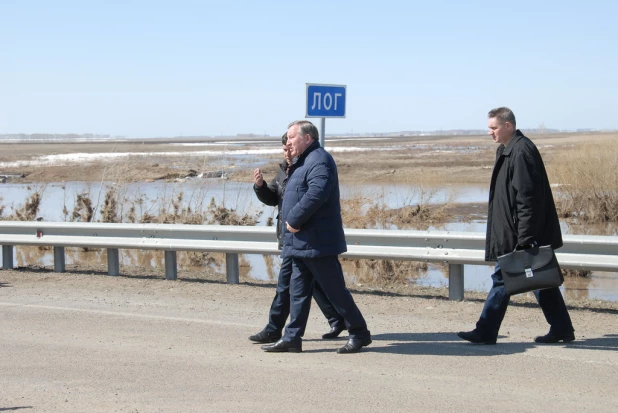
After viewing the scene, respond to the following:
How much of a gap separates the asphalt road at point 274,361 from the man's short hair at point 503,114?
6.23 feet

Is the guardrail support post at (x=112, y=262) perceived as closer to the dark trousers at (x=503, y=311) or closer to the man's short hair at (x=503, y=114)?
the dark trousers at (x=503, y=311)

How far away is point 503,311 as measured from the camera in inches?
285

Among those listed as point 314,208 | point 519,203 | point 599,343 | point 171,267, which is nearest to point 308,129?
point 314,208

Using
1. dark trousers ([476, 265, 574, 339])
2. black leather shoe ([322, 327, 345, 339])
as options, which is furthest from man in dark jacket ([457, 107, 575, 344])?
black leather shoe ([322, 327, 345, 339])

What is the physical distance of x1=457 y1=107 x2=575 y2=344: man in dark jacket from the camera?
6863 millimetres

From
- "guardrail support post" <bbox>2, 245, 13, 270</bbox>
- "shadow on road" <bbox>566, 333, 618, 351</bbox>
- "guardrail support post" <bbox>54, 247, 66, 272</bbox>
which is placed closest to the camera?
"shadow on road" <bbox>566, 333, 618, 351</bbox>

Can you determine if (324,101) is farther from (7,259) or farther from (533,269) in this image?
(7,259)

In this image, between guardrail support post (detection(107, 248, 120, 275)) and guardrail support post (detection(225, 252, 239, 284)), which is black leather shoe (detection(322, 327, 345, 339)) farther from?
guardrail support post (detection(107, 248, 120, 275))

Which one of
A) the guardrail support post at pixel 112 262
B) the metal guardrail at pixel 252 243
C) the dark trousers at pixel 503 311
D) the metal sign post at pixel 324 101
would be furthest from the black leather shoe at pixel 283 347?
the guardrail support post at pixel 112 262

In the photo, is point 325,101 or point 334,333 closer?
point 334,333

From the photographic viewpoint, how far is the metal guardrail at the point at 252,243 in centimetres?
866

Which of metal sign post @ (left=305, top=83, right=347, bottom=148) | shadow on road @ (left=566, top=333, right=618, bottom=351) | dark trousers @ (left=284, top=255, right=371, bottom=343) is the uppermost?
metal sign post @ (left=305, top=83, right=347, bottom=148)

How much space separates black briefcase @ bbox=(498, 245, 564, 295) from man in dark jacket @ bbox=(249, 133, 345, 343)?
1667 millimetres

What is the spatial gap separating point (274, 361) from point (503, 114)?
108 inches
